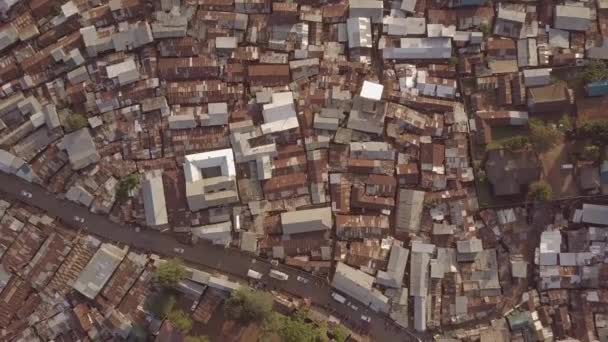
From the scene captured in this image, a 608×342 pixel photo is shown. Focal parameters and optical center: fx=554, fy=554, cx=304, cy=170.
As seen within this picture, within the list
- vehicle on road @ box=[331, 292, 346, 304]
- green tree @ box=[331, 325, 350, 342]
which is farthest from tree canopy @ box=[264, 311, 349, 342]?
vehicle on road @ box=[331, 292, 346, 304]

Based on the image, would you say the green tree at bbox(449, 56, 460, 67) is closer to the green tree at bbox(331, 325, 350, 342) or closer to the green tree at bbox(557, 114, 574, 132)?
the green tree at bbox(557, 114, 574, 132)

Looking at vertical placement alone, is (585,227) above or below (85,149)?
below

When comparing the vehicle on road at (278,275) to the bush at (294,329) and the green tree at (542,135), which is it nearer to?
the bush at (294,329)

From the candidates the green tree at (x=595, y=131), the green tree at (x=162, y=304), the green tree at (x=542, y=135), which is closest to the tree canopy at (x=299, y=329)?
the green tree at (x=162, y=304)

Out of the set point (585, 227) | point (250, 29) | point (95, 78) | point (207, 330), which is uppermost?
point (250, 29)

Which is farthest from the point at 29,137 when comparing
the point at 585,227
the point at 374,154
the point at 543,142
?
the point at 585,227

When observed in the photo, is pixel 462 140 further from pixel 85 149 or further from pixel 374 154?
pixel 85 149

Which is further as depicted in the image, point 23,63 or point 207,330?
point 23,63
